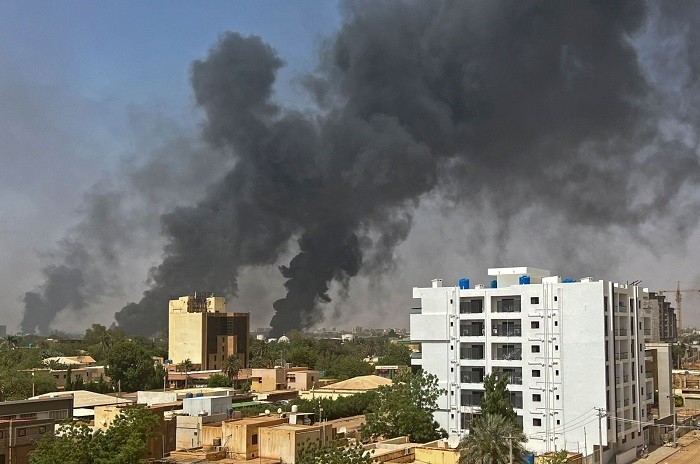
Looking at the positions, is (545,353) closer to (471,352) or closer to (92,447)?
(471,352)

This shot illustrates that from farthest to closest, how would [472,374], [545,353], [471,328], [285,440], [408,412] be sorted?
[471,328] → [472,374] → [408,412] → [545,353] → [285,440]

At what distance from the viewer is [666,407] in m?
70.9

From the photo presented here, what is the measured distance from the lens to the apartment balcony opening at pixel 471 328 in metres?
56.1

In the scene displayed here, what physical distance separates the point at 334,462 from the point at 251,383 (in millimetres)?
70797

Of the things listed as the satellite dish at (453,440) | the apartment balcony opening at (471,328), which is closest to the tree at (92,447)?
the satellite dish at (453,440)

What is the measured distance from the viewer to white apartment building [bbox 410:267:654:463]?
5134 centimetres

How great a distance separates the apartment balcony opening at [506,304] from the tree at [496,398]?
18.2ft

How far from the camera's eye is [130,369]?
337 feet

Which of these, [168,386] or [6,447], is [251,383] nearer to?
[168,386]

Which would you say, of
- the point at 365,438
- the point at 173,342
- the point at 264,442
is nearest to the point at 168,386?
the point at 173,342

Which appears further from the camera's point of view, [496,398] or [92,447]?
[496,398]

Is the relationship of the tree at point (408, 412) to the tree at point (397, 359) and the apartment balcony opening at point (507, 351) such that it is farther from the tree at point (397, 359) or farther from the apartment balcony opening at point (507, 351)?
the tree at point (397, 359)

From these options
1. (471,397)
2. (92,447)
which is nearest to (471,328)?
(471,397)

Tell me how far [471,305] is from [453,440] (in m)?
10.1
